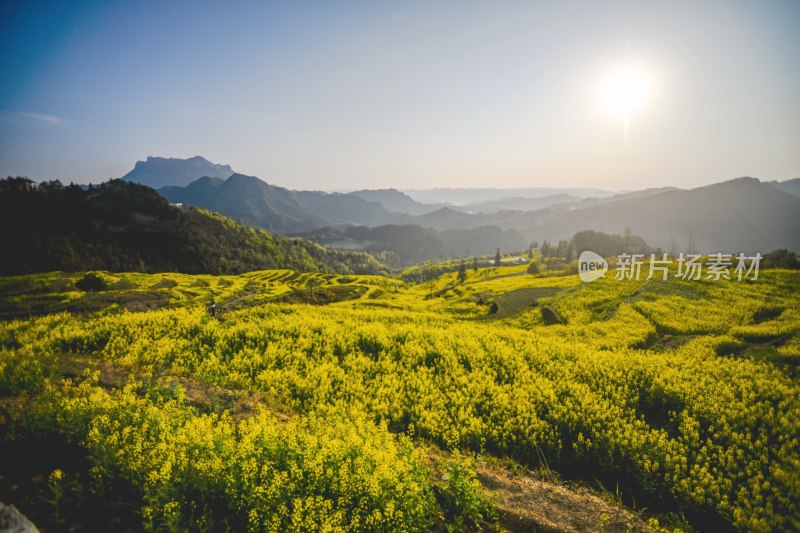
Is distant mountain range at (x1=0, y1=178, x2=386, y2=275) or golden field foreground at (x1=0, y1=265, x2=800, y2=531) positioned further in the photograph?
distant mountain range at (x1=0, y1=178, x2=386, y2=275)

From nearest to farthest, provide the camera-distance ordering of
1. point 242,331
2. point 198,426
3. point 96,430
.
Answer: point 96,430, point 198,426, point 242,331

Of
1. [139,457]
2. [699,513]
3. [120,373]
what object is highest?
[139,457]

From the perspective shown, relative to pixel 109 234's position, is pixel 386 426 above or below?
below

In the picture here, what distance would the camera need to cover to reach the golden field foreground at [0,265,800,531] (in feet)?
24.6

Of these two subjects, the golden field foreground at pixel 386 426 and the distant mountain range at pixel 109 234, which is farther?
the distant mountain range at pixel 109 234

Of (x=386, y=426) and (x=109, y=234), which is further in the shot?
(x=109, y=234)

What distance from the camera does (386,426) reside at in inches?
441

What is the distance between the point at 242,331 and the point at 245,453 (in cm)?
1363

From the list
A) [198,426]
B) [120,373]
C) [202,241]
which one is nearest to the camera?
[198,426]

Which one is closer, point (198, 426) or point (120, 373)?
point (198, 426)

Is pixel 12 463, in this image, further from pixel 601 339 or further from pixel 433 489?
pixel 601 339

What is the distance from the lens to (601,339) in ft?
85.5

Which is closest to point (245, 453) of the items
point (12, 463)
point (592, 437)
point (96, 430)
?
point (96, 430)

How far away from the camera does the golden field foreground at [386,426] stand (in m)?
7.50
